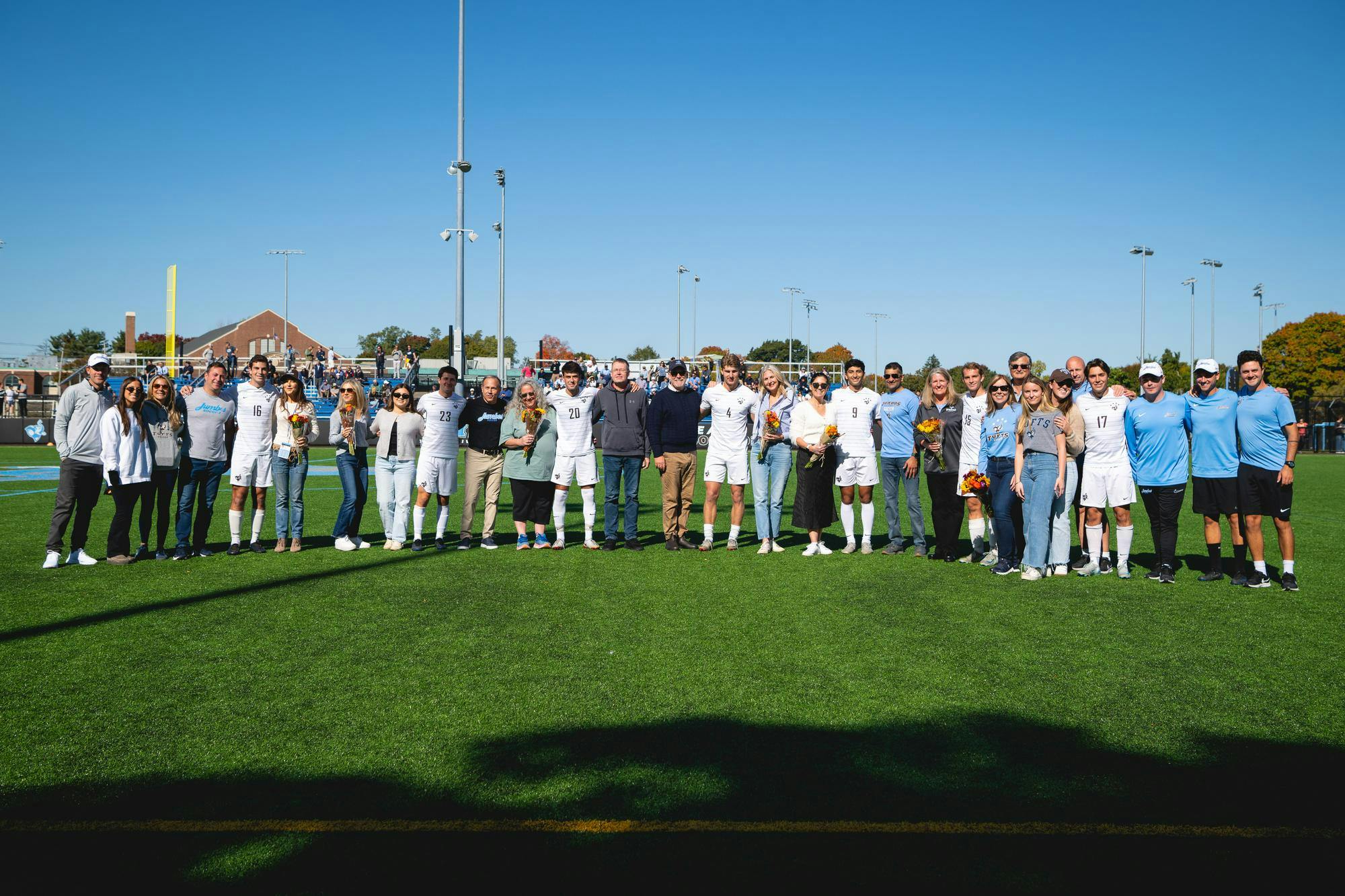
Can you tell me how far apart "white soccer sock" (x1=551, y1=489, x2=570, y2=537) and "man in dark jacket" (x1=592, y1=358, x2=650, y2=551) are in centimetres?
51

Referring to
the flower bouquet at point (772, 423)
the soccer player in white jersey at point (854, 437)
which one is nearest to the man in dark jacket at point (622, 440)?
the flower bouquet at point (772, 423)

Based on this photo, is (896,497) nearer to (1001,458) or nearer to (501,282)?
(1001,458)

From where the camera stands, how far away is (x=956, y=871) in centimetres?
319

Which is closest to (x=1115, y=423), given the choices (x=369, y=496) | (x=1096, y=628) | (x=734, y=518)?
(x=1096, y=628)

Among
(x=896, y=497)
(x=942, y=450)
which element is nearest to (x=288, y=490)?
(x=896, y=497)

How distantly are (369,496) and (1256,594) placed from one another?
526 inches

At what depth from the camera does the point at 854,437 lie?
1009 centimetres

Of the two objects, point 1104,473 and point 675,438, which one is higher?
point 675,438

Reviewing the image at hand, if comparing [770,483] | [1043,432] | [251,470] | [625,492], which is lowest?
[625,492]

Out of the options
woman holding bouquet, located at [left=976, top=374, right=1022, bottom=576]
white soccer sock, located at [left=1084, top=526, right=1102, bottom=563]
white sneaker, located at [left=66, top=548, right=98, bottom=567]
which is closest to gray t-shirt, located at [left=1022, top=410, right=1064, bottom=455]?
woman holding bouquet, located at [left=976, top=374, right=1022, bottom=576]

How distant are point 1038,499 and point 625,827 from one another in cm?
635

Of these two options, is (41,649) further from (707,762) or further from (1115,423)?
(1115,423)

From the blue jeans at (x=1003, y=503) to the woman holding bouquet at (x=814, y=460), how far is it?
1.74m

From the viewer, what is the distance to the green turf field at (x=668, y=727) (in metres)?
3.34
